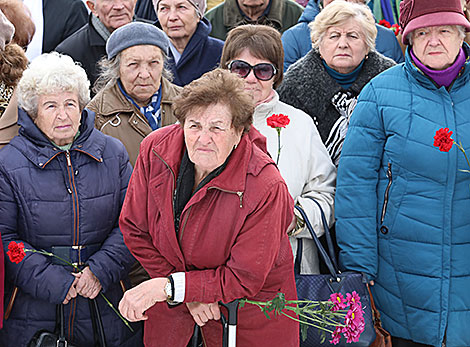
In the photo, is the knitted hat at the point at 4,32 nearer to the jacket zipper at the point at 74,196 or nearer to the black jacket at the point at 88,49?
the jacket zipper at the point at 74,196

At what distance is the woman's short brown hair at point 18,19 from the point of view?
3.75 m

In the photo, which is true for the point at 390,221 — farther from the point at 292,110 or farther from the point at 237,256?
the point at 237,256

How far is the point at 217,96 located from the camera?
2.44 metres

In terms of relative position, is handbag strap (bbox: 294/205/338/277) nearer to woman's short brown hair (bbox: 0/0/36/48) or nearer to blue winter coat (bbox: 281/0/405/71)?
blue winter coat (bbox: 281/0/405/71)

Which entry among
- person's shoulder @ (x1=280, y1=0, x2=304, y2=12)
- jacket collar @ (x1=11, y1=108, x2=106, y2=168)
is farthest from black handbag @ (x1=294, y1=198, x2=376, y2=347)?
person's shoulder @ (x1=280, y1=0, x2=304, y2=12)

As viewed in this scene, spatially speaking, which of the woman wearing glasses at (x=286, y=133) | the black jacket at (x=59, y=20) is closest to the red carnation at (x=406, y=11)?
the woman wearing glasses at (x=286, y=133)

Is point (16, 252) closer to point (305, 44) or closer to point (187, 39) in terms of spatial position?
point (187, 39)

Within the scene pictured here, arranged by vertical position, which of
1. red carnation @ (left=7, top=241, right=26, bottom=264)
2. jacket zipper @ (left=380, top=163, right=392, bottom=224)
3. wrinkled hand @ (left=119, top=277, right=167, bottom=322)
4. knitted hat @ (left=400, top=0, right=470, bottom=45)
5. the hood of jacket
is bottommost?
wrinkled hand @ (left=119, top=277, right=167, bottom=322)

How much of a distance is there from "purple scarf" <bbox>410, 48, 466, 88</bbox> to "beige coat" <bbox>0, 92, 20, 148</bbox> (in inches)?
79.1

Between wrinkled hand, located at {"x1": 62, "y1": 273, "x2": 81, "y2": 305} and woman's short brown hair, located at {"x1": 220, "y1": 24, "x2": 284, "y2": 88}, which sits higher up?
woman's short brown hair, located at {"x1": 220, "y1": 24, "x2": 284, "y2": 88}

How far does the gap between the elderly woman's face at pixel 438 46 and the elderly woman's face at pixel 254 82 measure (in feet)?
2.49

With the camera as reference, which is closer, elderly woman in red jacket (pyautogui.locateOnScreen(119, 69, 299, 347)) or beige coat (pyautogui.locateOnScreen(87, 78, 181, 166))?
elderly woman in red jacket (pyautogui.locateOnScreen(119, 69, 299, 347))

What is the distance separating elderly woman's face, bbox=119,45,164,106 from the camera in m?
3.55

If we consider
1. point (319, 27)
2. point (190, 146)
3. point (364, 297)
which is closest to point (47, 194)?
point (190, 146)
